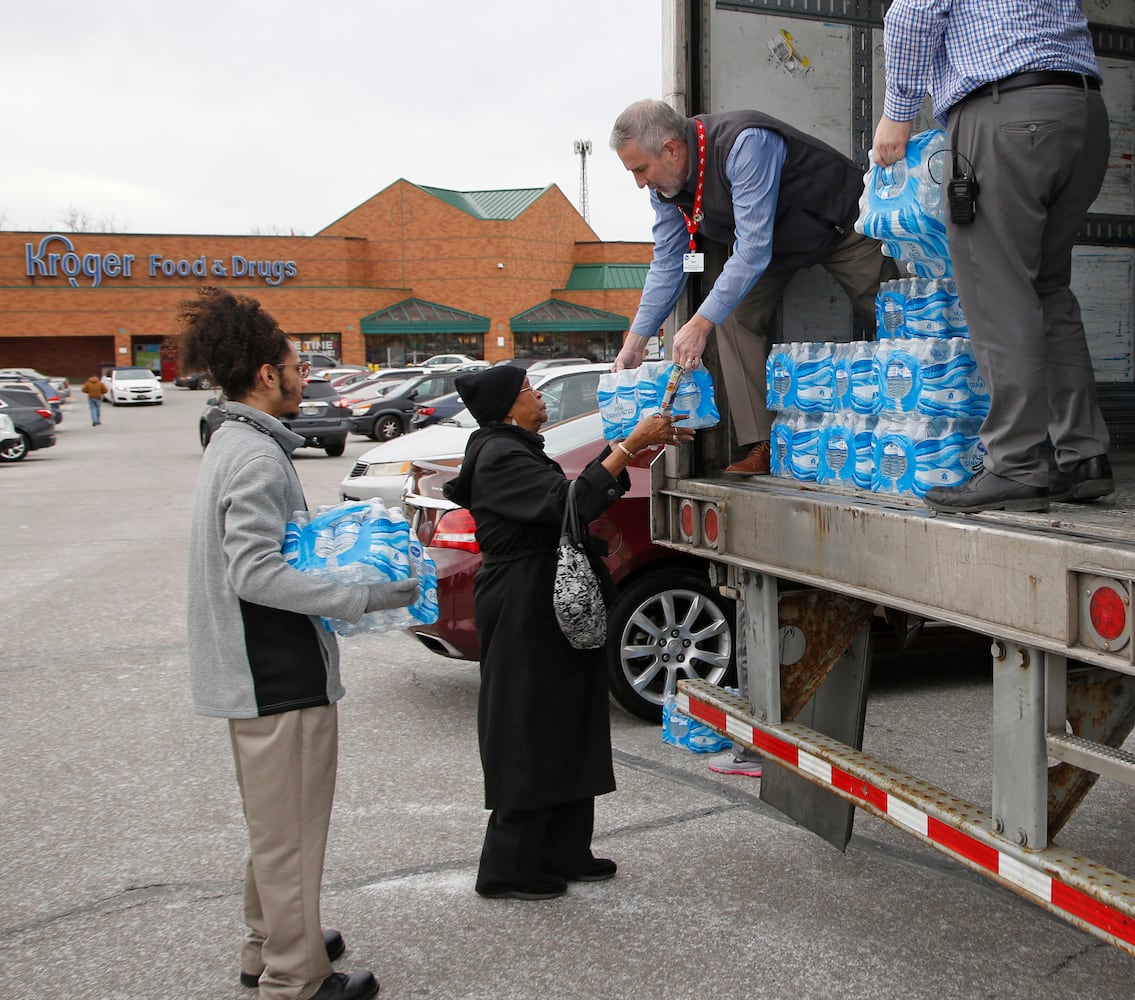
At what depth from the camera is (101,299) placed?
2630 inches

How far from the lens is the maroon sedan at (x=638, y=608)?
6016 millimetres

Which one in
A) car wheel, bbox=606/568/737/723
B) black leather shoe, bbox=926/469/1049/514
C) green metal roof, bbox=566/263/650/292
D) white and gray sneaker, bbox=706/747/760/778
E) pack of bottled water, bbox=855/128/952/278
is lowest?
white and gray sneaker, bbox=706/747/760/778

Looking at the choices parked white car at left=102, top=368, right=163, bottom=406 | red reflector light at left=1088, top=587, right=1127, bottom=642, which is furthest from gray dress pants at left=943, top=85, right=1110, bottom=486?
parked white car at left=102, top=368, right=163, bottom=406

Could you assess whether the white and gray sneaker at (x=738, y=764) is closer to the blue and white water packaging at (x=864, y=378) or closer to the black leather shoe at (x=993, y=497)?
the blue and white water packaging at (x=864, y=378)

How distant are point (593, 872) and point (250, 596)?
1.78 meters

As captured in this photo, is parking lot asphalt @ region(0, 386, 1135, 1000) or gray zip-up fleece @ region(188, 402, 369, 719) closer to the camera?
gray zip-up fleece @ region(188, 402, 369, 719)

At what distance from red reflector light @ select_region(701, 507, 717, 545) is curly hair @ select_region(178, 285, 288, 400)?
4.68ft

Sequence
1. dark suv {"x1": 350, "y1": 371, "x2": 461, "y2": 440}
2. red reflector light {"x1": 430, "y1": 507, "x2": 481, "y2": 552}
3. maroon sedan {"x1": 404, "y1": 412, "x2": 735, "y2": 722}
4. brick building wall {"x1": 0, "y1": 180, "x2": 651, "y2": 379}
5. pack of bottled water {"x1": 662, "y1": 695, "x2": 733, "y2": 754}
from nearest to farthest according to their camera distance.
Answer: pack of bottled water {"x1": 662, "y1": 695, "x2": 733, "y2": 754} → maroon sedan {"x1": 404, "y1": 412, "x2": 735, "y2": 722} → red reflector light {"x1": 430, "y1": 507, "x2": 481, "y2": 552} → dark suv {"x1": 350, "y1": 371, "x2": 461, "y2": 440} → brick building wall {"x1": 0, "y1": 180, "x2": 651, "y2": 379}

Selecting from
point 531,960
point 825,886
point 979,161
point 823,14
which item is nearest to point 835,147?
point 823,14

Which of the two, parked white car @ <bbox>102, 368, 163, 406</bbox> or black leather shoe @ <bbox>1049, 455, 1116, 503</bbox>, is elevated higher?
parked white car @ <bbox>102, 368, 163, 406</bbox>

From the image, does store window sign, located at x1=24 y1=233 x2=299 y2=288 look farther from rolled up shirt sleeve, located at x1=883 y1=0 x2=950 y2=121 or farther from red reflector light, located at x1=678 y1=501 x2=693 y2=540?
rolled up shirt sleeve, located at x1=883 y1=0 x2=950 y2=121

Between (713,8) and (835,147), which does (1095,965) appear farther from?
(713,8)

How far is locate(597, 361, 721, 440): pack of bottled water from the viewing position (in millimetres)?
3906

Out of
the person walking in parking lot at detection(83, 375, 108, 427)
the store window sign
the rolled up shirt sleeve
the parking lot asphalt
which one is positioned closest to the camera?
the rolled up shirt sleeve
